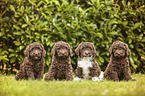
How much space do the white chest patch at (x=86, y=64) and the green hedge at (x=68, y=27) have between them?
2.18 metres

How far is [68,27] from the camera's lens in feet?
27.1

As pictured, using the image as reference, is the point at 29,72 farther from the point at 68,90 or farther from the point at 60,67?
the point at 68,90

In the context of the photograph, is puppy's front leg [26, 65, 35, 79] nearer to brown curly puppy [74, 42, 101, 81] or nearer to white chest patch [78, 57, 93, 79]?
brown curly puppy [74, 42, 101, 81]

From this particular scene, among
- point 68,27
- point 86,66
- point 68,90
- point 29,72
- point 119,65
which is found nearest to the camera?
point 68,90

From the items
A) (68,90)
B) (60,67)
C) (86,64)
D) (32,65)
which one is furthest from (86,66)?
(68,90)

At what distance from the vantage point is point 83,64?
6.11 meters

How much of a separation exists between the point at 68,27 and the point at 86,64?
2.75m

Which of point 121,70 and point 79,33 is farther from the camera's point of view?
point 79,33

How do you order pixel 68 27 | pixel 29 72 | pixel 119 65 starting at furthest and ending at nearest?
pixel 68 27
pixel 119 65
pixel 29 72

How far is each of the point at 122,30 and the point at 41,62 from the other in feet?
16.2

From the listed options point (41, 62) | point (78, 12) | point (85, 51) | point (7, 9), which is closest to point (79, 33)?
point (78, 12)

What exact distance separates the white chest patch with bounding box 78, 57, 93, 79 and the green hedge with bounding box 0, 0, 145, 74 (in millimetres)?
2182

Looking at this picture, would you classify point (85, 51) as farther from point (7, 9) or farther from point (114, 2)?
point (7, 9)

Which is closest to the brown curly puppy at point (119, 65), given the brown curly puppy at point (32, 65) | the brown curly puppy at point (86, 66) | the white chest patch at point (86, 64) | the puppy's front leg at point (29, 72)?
the brown curly puppy at point (86, 66)
